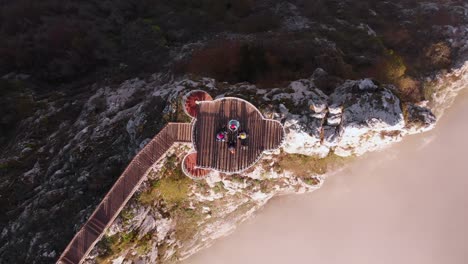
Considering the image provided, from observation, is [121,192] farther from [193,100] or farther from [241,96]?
[241,96]

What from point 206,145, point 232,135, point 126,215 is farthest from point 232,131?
point 126,215

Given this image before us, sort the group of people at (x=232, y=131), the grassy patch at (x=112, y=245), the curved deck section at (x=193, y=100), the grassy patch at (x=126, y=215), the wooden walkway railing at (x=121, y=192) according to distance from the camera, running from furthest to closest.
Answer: the curved deck section at (x=193, y=100), the grassy patch at (x=126, y=215), the grassy patch at (x=112, y=245), the group of people at (x=232, y=131), the wooden walkway railing at (x=121, y=192)

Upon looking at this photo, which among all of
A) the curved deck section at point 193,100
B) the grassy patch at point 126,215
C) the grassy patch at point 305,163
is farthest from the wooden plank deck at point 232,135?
the grassy patch at point 126,215

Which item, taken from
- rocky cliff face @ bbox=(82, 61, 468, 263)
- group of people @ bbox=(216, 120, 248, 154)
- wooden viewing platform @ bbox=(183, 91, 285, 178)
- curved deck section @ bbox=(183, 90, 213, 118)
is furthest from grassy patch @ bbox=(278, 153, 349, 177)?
curved deck section @ bbox=(183, 90, 213, 118)

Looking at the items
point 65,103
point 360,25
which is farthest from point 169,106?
point 360,25

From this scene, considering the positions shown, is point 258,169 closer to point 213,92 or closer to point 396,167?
point 213,92

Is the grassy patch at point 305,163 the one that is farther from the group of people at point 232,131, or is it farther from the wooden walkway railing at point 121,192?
the wooden walkway railing at point 121,192

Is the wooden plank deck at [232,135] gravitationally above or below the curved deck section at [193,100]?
below
